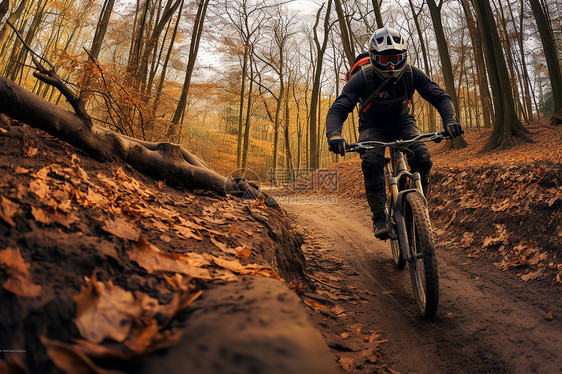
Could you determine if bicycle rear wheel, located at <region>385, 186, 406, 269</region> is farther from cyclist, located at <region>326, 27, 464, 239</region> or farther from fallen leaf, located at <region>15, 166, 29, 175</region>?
fallen leaf, located at <region>15, 166, 29, 175</region>

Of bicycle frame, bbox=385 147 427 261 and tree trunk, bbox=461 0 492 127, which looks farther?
tree trunk, bbox=461 0 492 127

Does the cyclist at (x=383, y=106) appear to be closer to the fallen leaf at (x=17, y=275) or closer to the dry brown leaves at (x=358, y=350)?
the dry brown leaves at (x=358, y=350)

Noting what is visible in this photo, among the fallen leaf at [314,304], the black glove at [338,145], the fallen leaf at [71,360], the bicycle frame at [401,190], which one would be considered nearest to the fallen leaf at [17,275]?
the fallen leaf at [71,360]

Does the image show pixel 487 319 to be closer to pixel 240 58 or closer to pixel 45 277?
pixel 45 277

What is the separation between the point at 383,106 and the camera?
3.41 m

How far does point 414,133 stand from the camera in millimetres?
3396

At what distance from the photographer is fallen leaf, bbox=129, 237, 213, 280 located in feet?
4.30

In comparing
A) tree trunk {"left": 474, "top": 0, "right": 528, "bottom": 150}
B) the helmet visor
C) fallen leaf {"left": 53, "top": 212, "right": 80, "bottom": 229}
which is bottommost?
fallen leaf {"left": 53, "top": 212, "right": 80, "bottom": 229}

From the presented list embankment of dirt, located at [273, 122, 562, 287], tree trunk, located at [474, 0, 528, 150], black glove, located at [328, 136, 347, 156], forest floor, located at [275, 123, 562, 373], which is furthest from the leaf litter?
tree trunk, located at [474, 0, 528, 150]

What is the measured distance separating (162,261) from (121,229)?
372 mm

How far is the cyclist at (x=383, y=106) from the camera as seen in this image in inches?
122

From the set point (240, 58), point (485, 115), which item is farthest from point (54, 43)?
point (485, 115)

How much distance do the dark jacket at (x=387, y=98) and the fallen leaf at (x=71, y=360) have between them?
2838 mm

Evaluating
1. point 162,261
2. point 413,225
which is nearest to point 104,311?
point 162,261
